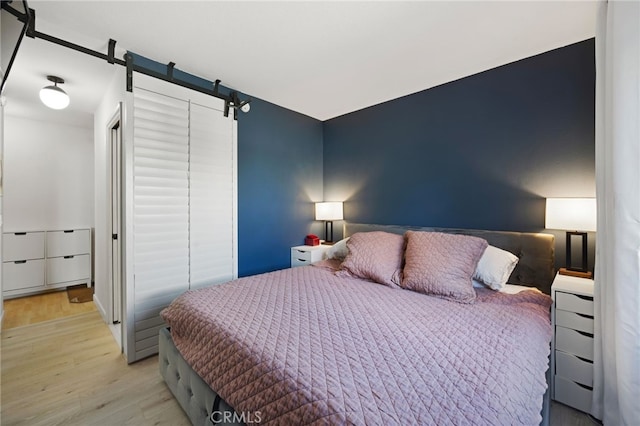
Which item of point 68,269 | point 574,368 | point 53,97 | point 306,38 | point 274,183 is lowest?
point 574,368

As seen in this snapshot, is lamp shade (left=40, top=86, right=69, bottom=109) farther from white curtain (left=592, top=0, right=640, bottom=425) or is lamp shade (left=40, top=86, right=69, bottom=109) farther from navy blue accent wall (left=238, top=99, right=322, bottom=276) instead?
white curtain (left=592, top=0, right=640, bottom=425)

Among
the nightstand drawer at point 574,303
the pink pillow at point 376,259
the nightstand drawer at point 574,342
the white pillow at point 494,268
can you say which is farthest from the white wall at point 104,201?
the nightstand drawer at point 574,342

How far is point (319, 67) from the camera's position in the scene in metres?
2.36

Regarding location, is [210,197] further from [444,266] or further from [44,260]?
[44,260]

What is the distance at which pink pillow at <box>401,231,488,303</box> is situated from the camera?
178 cm

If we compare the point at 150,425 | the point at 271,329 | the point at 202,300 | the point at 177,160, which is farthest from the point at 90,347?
the point at 271,329

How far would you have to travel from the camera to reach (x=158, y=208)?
7.38 feet

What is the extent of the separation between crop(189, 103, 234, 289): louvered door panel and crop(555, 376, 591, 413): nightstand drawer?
2.75 metres

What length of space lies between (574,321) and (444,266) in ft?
2.61

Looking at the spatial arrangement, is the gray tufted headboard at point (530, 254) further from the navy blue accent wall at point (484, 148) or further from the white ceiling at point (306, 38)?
the white ceiling at point (306, 38)

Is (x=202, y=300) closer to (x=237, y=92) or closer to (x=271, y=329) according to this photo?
(x=271, y=329)

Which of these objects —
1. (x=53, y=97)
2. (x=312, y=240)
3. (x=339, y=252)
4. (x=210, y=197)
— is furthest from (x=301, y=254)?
(x=53, y=97)

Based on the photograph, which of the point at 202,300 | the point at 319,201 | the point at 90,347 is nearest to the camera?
the point at 202,300

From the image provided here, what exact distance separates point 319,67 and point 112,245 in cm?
261
